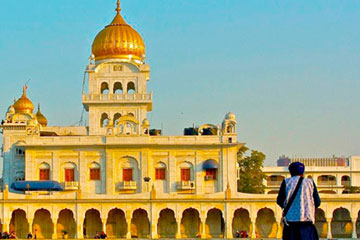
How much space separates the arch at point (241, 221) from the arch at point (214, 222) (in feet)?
3.11

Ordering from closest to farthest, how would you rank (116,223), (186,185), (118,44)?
(116,223) < (186,185) < (118,44)

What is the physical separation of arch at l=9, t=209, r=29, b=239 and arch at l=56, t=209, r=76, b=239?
7.44 feet

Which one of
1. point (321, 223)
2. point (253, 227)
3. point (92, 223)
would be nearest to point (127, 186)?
point (92, 223)

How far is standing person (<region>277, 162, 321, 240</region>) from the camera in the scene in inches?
429

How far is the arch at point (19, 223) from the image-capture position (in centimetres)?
5397

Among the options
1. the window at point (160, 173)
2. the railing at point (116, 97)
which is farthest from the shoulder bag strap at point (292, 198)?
the railing at point (116, 97)

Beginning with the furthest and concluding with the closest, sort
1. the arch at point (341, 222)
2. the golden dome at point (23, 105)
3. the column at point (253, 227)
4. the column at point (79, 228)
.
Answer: the golden dome at point (23, 105) → the arch at point (341, 222) → the column at point (253, 227) → the column at point (79, 228)

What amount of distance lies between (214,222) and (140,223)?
5375 millimetres

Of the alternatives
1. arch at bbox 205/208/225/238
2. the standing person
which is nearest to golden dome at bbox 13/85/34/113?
arch at bbox 205/208/225/238

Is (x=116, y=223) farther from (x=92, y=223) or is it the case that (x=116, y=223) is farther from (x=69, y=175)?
(x=69, y=175)

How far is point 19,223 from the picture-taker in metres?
54.3

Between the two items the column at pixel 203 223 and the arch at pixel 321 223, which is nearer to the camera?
the column at pixel 203 223

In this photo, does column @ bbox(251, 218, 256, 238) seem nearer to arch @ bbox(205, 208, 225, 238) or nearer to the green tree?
arch @ bbox(205, 208, 225, 238)

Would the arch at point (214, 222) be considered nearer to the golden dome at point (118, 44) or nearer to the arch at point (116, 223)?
the arch at point (116, 223)
